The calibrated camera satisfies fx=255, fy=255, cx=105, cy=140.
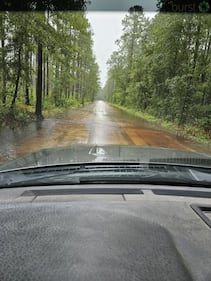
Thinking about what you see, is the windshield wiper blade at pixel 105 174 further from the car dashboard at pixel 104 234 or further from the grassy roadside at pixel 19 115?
the grassy roadside at pixel 19 115

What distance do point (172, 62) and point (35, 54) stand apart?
5.13 metres

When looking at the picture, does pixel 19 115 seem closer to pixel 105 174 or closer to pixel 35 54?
pixel 35 54

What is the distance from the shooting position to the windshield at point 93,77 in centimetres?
438

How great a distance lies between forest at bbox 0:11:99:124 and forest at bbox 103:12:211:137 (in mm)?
1436

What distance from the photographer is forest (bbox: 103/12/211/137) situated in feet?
25.1

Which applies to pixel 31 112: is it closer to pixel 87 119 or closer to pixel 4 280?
pixel 87 119

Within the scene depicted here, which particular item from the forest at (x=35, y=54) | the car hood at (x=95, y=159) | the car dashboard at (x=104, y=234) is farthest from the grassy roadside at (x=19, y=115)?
the car dashboard at (x=104, y=234)

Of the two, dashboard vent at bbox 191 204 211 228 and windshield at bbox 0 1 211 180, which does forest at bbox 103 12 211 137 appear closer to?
windshield at bbox 0 1 211 180

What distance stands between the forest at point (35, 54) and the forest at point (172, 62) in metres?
1.44

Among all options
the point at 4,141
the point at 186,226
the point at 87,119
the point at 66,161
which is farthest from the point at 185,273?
the point at 87,119

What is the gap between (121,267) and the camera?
60cm

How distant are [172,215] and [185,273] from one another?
1.17 feet

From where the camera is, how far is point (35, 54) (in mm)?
5758

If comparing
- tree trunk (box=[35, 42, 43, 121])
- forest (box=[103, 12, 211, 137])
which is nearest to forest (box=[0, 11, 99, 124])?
tree trunk (box=[35, 42, 43, 121])
